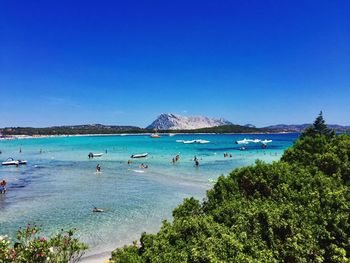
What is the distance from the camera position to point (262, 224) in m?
10.1

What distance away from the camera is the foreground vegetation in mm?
8820

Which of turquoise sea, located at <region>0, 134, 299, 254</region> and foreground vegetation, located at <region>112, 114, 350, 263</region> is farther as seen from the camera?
turquoise sea, located at <region>0, 134, 299, 254</region>

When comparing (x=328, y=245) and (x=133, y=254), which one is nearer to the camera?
(x=133, y=254)

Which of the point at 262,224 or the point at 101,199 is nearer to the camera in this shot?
the point at 262,224

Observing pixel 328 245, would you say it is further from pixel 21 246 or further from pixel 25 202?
pixel 25 202

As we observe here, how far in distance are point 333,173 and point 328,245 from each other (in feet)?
17.5

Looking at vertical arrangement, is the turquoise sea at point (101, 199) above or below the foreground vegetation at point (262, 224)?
below

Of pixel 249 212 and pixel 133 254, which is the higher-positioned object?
pixel 249 212

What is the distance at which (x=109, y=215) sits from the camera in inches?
1102

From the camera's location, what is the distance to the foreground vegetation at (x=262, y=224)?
882cm

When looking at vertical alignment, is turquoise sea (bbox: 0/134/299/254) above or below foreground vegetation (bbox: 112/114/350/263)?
below

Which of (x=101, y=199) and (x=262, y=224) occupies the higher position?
(x=262, y=224)

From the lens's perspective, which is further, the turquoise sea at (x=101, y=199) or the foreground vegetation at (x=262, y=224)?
the turquoise sea at (x=101, y=199)

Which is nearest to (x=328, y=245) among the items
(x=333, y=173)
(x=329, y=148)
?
(x=333, y=173)
